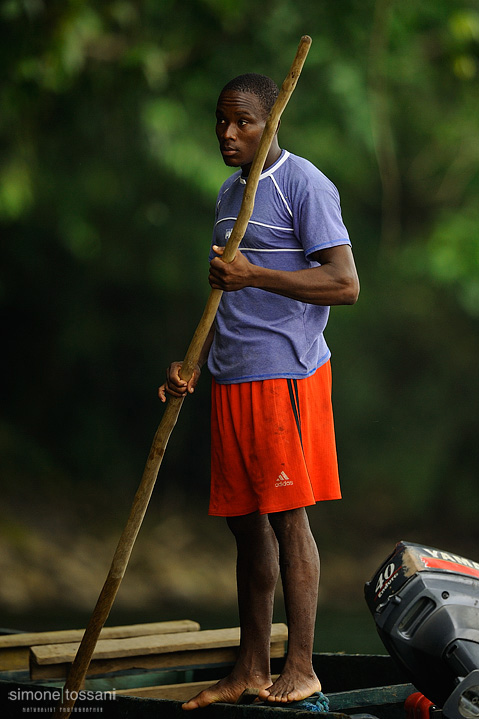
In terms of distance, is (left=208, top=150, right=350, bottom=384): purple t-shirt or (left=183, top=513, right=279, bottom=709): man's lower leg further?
(left=183, top=513, right=279, bottom=709): man's lower leg

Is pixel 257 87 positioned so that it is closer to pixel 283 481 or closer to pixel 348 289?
pixel 348 289

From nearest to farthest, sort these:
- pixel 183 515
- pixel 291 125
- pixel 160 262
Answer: pixel 291 125, pixel 160 262, pixel 183 515

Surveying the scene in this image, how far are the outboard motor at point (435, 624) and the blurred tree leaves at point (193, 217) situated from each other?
3.17 metres

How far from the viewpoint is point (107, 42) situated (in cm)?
636

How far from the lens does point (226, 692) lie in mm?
2584

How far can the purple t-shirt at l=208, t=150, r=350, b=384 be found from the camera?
97.6 inches

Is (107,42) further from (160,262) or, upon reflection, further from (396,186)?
(396,186)

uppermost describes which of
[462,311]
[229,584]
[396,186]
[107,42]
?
[107,42]

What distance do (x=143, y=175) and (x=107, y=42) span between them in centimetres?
143

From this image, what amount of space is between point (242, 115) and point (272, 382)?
66 centimetres

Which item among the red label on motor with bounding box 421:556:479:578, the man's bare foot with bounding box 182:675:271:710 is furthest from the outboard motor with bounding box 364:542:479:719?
the man's bare foot with bounding box 182:675:271:710

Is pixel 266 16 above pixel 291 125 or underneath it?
above

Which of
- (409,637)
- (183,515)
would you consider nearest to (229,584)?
(183,515)

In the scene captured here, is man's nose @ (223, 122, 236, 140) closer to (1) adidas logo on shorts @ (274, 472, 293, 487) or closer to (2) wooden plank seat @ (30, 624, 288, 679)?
(1) adidas logo on shorts @ (274, 472, 293, 487)
